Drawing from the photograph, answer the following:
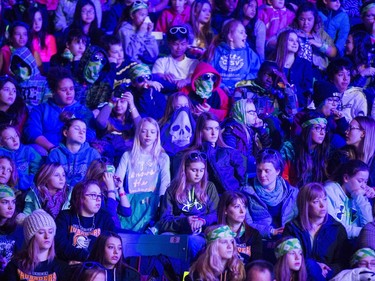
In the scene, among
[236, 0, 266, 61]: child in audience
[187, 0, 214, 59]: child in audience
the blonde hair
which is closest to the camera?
the blonde hair

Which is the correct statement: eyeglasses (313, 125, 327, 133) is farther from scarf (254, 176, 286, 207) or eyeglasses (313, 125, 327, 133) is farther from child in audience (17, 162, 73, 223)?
child in audience (17, 162, 73, 223)

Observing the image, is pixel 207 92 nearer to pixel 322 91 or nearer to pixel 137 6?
pixel 322 91

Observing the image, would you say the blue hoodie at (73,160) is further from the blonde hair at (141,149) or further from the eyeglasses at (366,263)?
the eyeglasses at (366,263)

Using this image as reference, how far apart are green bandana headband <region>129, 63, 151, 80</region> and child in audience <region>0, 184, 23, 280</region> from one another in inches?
81.0

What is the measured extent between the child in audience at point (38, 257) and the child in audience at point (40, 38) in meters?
2.95

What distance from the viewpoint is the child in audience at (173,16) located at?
12.2 metres

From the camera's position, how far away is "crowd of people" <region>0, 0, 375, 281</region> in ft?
30.7

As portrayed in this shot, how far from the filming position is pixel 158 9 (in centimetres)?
1248

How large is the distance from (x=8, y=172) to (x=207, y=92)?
7.27 feet

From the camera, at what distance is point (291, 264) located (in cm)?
935

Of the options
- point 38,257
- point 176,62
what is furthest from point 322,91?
point 38,257

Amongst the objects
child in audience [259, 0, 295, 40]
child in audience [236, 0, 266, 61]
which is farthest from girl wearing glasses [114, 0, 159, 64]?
child in audience [259, 0, 295, 40]

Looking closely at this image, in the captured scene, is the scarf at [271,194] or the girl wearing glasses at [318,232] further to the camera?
the scarf at [271,194]

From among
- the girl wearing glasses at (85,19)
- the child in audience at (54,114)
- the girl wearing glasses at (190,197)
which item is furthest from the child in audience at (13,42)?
the girl wearing glasses at (190,197)
